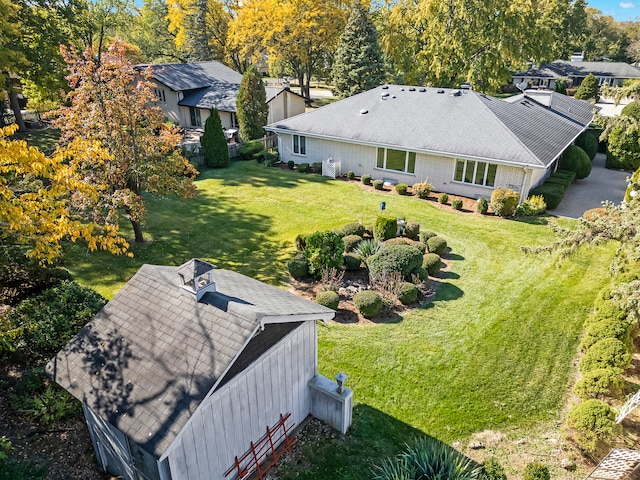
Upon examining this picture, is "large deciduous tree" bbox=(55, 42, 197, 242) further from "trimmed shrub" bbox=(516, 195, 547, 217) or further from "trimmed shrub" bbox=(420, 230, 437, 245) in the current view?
"trimmed shrub" bbox=(516, 195, 547, 217)

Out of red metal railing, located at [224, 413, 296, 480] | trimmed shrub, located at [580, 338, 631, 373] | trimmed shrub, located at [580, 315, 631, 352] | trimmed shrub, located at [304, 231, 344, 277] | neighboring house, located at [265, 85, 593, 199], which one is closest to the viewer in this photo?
red metal railing, located at [224, 413, 296, 480]

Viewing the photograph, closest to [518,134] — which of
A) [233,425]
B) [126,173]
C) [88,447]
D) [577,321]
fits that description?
[577,321]

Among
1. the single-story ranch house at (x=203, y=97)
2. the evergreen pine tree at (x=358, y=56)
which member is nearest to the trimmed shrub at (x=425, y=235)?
the single-story ranch house at (x=203, y=97)

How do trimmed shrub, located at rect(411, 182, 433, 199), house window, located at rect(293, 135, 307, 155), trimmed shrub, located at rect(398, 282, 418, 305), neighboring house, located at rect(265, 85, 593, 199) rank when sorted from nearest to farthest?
trimmed shrub, located at rect(398, 282, 418, 305), neighboring house, located at rect(265, 85, 593, 199), trimmed shrub, located at rect(411, 182, 433, 199), house window, located at rect(293, 135, 307, 155)

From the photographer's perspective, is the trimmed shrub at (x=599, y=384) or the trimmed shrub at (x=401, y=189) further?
the trimmed shrub at (x=401, y=189)

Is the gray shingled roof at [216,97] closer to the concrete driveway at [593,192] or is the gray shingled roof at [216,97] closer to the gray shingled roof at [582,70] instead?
the concrete driveway at [593,192]

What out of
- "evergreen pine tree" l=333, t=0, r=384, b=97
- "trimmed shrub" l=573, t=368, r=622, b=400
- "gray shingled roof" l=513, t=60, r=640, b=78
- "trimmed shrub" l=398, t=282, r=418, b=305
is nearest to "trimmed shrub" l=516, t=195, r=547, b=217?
"trimmed shrub" l=398, t=282, r=418, b=305
